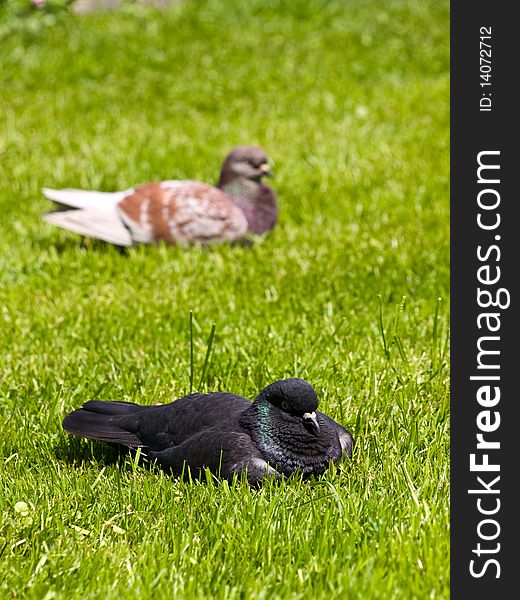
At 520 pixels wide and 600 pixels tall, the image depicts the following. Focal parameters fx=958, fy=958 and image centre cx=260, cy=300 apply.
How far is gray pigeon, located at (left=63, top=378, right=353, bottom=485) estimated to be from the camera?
3.44 metres

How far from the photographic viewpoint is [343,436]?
365cm

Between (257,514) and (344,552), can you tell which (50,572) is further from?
(344,552)

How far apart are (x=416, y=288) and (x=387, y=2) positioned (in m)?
10.2

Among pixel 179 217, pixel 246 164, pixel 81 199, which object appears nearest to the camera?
pixel 179 217

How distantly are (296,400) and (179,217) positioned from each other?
10.8 feet

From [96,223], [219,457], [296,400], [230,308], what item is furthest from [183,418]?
[96,223]

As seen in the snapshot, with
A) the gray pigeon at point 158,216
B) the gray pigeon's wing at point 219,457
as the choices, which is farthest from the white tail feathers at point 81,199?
the gray pigeon's wing at point 219,457

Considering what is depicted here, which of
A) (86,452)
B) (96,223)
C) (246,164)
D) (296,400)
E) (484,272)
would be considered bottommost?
(86,452)

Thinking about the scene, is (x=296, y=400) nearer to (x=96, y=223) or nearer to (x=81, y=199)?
(x=96, y=223)

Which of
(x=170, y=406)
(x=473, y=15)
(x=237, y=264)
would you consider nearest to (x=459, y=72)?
(x=473, y=15)

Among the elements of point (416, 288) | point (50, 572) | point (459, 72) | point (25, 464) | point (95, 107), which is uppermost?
point (95, 107)

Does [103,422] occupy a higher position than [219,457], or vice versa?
[103,422]

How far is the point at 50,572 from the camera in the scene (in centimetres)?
285

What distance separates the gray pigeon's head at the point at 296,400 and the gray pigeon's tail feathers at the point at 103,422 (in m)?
0.59
